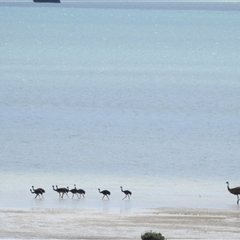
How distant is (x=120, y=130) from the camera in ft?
161

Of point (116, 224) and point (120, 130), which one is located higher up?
point (120, 130)

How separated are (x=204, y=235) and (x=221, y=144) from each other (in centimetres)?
1919

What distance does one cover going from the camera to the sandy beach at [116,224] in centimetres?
2564

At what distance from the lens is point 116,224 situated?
27.0 m

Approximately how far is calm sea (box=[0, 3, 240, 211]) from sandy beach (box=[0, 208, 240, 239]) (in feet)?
4.81

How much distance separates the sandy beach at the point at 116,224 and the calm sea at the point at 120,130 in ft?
4.81

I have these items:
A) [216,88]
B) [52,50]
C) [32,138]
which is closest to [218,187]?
[32,138]

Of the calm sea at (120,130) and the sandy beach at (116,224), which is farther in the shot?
the calm sea at (120,130)

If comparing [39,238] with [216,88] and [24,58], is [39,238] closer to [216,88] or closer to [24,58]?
[216,88]

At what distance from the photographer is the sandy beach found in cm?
2564

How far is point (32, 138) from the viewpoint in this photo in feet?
151

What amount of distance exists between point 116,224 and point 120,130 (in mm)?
22098

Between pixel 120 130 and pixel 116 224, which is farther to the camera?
pixel 120 130

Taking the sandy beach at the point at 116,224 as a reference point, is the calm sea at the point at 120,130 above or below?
above
